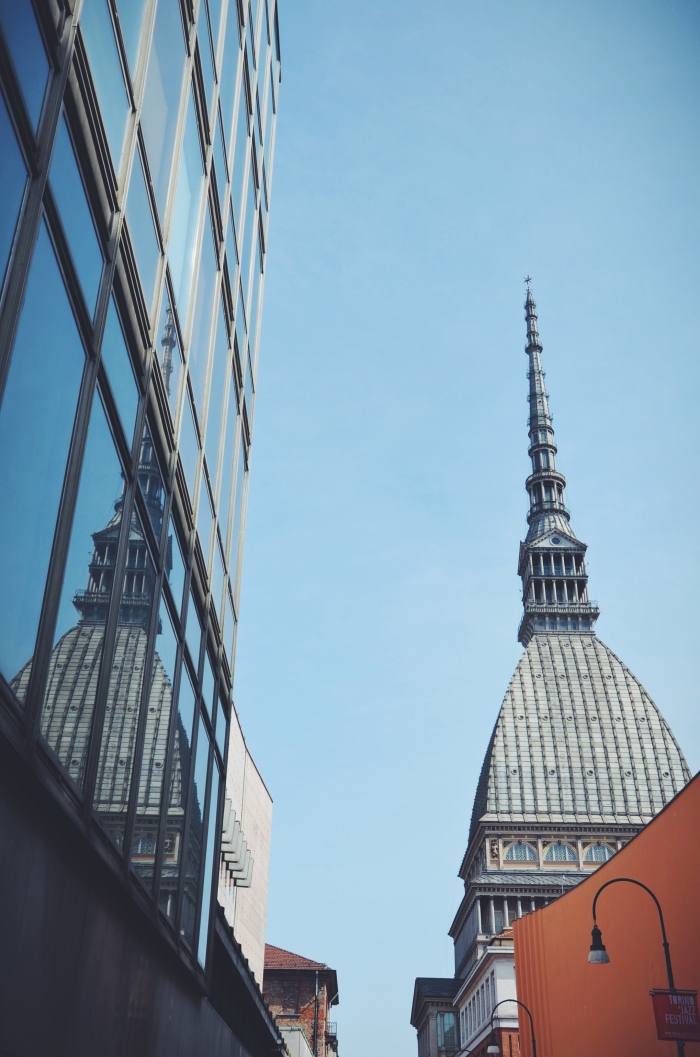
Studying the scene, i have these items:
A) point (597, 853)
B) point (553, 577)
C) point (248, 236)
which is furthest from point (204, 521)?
point (553, 577)

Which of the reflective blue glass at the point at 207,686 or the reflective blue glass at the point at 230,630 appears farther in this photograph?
the reflective blue glass at the point at 230,630

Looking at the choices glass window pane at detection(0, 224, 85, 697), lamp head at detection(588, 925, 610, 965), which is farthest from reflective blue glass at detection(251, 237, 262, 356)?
glass window pane at detection(0, 224, 85, 697)

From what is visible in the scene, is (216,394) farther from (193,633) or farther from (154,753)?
(154,753)

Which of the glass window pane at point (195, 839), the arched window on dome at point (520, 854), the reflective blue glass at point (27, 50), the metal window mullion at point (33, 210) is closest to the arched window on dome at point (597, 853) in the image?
the arched window on dome at point (520, 854)

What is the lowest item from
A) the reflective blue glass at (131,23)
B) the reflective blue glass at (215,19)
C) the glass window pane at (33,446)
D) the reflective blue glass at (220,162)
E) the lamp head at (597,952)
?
the lamp head at (597,952)

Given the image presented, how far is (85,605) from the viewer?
954cm

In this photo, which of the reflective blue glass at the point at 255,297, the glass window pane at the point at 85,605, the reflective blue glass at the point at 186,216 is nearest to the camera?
the glass window pane at the point at 85,605

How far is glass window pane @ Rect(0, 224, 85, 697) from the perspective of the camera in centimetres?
738

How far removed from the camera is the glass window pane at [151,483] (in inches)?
473

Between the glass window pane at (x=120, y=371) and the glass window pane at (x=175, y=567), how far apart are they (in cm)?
291

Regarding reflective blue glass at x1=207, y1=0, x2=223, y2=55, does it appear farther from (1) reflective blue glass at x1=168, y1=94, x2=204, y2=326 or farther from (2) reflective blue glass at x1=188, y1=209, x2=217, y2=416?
(2) reflective blue glass at x1=188, y1=209, x2=217, y2=416

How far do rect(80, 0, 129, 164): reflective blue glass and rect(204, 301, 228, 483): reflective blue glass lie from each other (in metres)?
6.73

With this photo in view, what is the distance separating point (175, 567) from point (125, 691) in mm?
3165

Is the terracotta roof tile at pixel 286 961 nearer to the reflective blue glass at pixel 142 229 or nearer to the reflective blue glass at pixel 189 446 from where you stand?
the reflective blue glass at pixel 189 446
